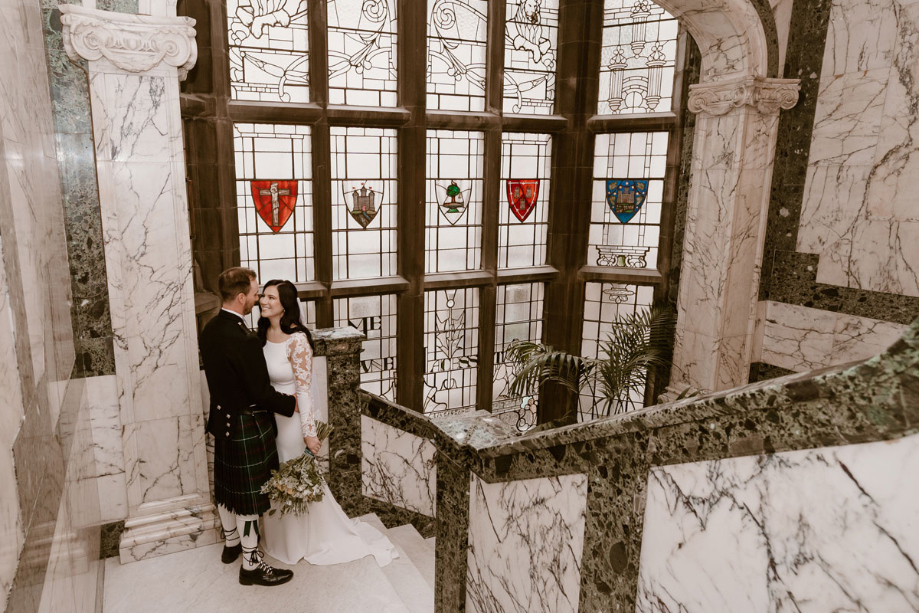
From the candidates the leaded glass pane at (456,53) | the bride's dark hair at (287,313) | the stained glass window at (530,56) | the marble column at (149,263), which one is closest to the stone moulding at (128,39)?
the marble column at (149,263)

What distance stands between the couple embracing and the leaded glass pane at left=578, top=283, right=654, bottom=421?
3.51m

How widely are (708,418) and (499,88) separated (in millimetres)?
5288

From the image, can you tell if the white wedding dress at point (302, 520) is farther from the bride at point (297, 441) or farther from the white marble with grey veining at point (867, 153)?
the white marble with grey veining at point (867, 153)

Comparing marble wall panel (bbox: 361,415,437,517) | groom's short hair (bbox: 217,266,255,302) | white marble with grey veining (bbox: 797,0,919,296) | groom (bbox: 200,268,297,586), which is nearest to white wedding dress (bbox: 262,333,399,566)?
groom (bbox: 200,268,297,586)

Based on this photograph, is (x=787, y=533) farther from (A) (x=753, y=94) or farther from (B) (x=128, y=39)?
(A) (x=753, y=94)

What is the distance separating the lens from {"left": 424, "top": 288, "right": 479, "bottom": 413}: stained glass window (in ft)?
20.9

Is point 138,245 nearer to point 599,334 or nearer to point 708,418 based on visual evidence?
point 708,418

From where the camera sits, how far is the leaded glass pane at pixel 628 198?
6.14 metres

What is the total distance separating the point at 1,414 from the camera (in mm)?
1276

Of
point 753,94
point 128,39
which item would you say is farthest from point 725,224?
point 128,39

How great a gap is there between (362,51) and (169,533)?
4116mm

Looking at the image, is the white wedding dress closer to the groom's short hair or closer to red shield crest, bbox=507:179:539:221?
the groom's short hair

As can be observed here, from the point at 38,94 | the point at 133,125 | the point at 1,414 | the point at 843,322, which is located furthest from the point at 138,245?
the point at 843,322

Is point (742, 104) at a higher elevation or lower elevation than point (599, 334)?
higher
